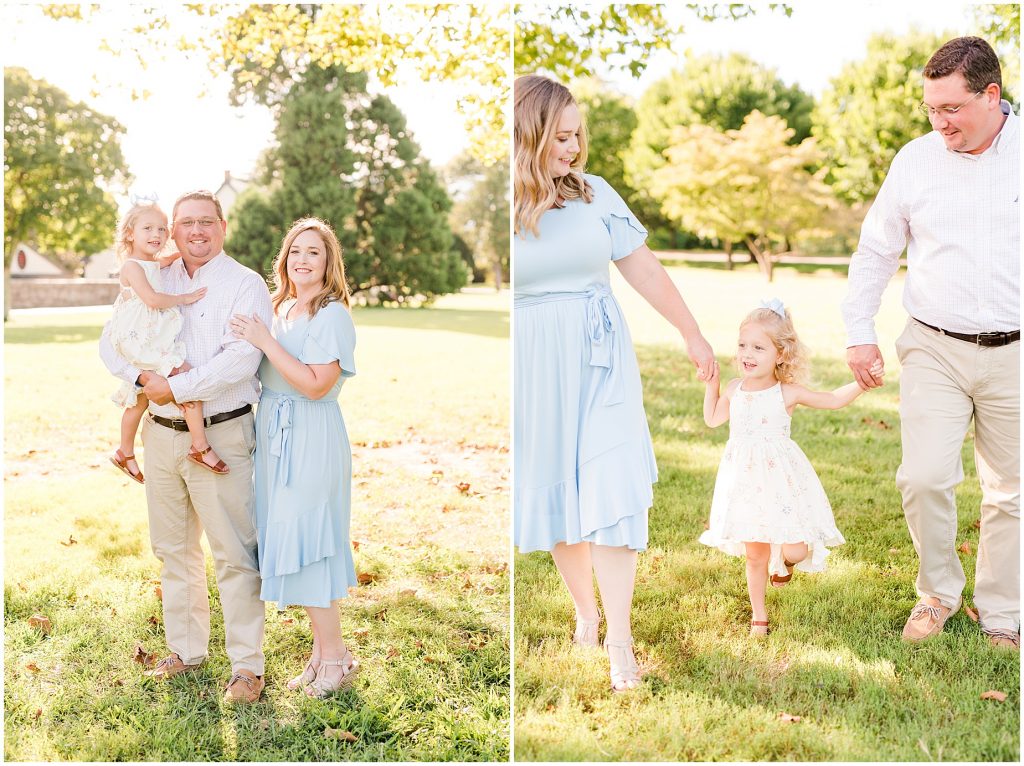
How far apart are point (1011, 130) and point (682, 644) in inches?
93.8

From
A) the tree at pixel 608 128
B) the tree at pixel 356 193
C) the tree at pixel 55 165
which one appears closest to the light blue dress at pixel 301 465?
the tree at pixel 356 193

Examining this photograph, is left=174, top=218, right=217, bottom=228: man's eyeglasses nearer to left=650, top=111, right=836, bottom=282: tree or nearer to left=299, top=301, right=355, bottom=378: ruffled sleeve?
left=299, top=301, right=355, bottom=378: ruffled sleeve

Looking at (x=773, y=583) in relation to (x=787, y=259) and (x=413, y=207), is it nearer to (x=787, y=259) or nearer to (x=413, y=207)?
(x=413, y=207)

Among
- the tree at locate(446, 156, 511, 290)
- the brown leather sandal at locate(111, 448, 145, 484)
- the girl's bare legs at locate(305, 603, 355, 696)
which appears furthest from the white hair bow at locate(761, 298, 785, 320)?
the tree at locate(446, 156, 511, 290)

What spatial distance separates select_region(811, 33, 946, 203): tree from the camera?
36.8 metres

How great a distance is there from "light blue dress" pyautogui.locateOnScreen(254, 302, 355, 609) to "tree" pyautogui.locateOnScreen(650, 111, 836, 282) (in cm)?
3159

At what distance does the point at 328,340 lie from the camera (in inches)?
137

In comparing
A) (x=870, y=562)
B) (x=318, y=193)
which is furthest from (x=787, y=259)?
(x=870, y=562)

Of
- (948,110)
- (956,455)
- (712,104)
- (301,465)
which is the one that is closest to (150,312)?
(301,465)

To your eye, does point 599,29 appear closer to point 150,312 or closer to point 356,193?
point 150,312

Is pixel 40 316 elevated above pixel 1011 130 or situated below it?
below

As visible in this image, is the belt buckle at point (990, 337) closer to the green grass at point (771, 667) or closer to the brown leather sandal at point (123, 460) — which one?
the green grass at point (771, 667)

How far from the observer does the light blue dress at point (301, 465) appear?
11.6 ft

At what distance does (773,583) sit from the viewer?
4.37m
